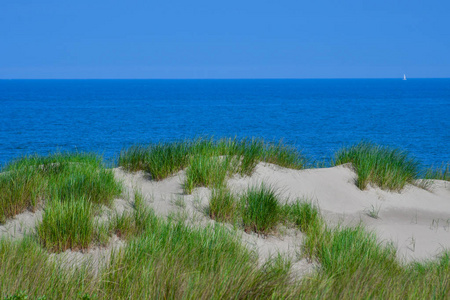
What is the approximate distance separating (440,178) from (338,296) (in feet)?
27.6

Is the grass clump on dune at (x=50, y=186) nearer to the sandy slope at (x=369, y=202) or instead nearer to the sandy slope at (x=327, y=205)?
the sandy slope at (x=327, y=205)

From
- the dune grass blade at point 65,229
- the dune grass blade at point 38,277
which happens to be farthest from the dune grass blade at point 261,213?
the dune grass blade at point 38,277

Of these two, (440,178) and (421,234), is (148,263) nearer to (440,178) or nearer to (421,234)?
(421,234)

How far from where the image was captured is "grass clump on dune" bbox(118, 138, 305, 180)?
27.5 feet

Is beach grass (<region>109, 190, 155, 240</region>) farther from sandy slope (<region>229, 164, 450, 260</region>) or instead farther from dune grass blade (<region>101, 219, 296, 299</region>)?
sandy slope (<region>229, 164, 450, 260</region>)

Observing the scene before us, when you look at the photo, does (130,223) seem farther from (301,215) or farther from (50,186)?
(301,215)

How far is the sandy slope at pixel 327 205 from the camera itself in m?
6.52

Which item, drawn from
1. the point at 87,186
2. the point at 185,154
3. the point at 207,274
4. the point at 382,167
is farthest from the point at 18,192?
the point at 382,167

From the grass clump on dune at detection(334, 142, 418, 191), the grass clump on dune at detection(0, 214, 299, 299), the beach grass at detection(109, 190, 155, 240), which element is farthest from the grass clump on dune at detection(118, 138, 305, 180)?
the grass clump on dune at detection(0, 214, 299, 299)

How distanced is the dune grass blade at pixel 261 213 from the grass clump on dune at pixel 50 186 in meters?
1.82

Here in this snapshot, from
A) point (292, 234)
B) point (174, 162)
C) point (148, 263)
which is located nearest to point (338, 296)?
point (148, 263)

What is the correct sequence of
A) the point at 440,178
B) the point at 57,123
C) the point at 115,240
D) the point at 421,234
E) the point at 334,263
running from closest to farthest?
the point at 334,263, the point at 115,240, the point at 421,234, the point at 440,178, the point at 57,123

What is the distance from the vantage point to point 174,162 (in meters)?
8.38

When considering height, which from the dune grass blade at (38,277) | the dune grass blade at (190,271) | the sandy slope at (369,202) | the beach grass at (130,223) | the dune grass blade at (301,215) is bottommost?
the sandy slope at (369,202)
